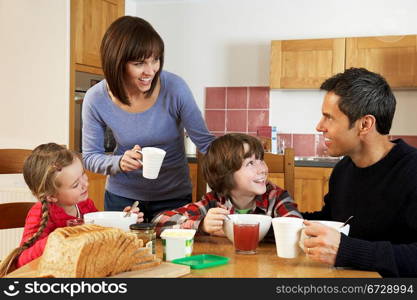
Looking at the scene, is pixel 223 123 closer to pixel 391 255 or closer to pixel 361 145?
pixel 361 145

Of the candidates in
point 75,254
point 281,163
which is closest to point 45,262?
point 75,254

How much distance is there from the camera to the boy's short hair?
192cm

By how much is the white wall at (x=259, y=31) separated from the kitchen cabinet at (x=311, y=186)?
0.78m

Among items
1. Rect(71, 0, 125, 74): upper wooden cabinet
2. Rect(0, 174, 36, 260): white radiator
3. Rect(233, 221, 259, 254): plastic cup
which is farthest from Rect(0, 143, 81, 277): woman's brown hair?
Rect(71, 0, 125, 74): upper wooden cabinet

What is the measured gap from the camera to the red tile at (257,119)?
197 inches

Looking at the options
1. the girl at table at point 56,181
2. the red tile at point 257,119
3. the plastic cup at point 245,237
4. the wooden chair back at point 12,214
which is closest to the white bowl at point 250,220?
the plastic cup at point 245,237

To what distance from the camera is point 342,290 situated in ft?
3.83

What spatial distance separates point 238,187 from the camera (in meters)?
1.93

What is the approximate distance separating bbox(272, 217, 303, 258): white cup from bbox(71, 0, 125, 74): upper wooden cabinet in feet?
10.2

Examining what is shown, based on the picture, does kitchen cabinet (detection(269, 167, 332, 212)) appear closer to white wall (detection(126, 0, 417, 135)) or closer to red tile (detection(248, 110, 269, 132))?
white wall (detection(126, 0, 417, 135))

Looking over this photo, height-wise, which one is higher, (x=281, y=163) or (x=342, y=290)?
(x=281, y=163)

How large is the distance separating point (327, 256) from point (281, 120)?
3662mm

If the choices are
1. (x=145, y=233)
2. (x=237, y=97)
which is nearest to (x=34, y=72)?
(x=237, y=97)

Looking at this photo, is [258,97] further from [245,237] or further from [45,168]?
[245,237]
